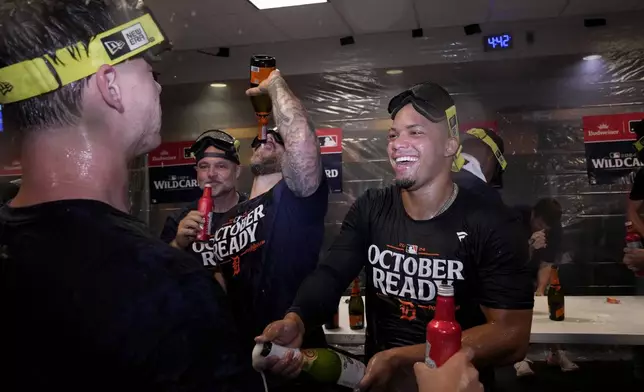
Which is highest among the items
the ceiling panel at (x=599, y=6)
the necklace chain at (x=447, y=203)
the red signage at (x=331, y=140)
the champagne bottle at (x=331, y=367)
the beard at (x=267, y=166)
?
the ceiling panel at (x=599, y=6)

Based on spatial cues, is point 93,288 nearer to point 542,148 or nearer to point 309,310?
point 309,310

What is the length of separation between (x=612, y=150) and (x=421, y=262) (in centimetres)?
314

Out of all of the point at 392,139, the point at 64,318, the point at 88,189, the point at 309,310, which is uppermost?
the point at 392,139

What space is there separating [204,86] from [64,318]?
14.1 feet

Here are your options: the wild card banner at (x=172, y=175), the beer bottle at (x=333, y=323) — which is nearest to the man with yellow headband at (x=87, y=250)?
the beer bottle at (x=333, y=323)

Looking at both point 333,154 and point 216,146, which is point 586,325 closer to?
point 216,146

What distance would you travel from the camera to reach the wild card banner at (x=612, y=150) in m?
3.95

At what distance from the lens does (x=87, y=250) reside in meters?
0.59

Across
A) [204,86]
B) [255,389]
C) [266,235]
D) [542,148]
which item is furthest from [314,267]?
[204,86]

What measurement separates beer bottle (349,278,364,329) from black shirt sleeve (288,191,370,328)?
1.95 feet

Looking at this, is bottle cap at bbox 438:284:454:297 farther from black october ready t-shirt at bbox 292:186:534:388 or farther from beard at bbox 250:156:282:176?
beard at bbox 250:156:282:176

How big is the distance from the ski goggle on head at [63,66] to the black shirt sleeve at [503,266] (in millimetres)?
1132

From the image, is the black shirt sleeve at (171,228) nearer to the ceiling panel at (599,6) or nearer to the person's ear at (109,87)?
the person's ear at (109,87)

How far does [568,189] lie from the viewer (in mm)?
4012
